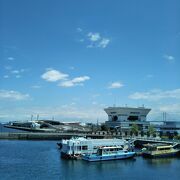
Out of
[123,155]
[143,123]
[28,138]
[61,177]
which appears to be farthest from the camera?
[143,123]

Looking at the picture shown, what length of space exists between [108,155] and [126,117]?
96373mm

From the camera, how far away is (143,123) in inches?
5797

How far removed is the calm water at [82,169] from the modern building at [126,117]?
8961cm

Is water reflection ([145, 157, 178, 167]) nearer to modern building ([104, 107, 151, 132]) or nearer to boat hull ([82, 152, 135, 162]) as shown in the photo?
boat hull ([82, 152, 135, 162])

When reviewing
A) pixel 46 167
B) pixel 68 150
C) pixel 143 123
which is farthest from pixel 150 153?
pixel 143 123

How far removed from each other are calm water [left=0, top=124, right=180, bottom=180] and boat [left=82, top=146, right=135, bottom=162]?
4.40ft

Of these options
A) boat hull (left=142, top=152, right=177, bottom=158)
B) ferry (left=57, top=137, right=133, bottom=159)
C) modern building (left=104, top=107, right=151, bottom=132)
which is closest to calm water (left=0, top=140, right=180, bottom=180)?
boat hull (left=142, top=152, right=177, bottom=158)

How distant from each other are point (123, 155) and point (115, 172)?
11.9 m

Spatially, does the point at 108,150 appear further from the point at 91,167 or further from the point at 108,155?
the point at 91,167

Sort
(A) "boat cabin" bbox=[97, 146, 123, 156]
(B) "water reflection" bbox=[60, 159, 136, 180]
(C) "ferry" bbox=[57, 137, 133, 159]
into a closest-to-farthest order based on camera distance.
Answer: (B) "water reflection" bbox=[60, 159, 136, 180]
(A) "boat cabin" bbox=[97, 146, 123, 156]
(C) "ferry" bbox=[57, 137, 133, 159]

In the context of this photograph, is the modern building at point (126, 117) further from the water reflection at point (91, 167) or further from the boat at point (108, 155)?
the water reflection at point (91, 167)

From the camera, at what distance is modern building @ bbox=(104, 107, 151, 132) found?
5669 inches

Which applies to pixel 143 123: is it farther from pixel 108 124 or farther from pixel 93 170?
pixel 93 170

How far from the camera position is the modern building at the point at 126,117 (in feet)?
472
